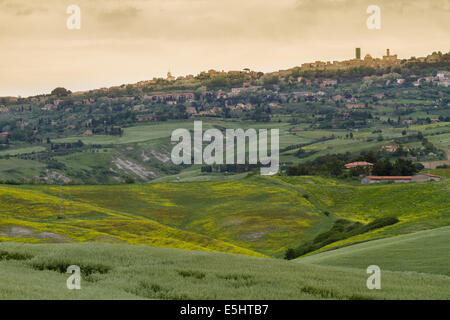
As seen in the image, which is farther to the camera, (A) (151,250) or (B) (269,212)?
(B) (269,212)

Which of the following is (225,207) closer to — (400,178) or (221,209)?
(221,209)

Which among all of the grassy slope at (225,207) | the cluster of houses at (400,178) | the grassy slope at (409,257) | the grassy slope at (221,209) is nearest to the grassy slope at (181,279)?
the grassy slope at (409,257)

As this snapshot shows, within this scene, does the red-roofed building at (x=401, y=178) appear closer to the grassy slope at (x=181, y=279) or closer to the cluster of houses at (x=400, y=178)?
the cluster of houses at (x=400, y=178)

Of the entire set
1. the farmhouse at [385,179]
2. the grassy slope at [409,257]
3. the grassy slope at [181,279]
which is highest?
the grassy slope at [181,279]

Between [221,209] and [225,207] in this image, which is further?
[225,207]

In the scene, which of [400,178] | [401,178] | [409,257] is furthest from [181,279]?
[401,178]

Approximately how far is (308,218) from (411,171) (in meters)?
67.4

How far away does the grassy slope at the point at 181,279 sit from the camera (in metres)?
19.3

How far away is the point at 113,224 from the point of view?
109 m

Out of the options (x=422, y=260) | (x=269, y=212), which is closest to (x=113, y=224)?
(x=269, y=212)

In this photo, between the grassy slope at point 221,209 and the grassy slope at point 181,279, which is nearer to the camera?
the grassy slope at point 181,279

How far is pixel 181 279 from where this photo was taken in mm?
22062

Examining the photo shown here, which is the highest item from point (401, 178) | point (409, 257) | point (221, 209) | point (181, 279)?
point (181, 279)
